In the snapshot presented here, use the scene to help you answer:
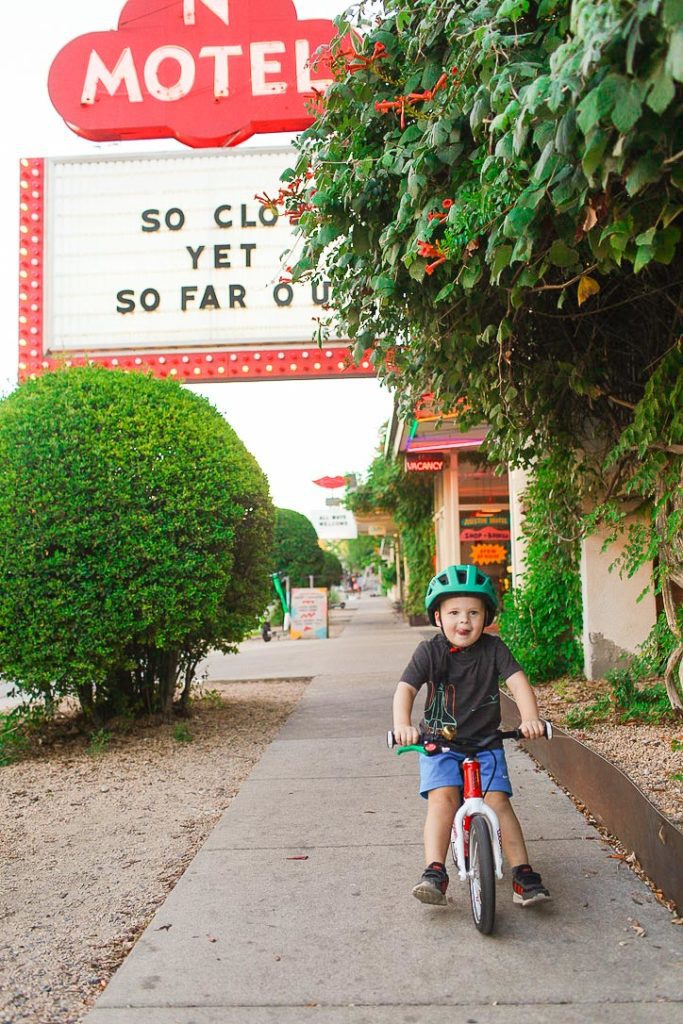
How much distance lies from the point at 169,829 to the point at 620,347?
14.1 feet

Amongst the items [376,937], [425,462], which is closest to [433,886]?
[376,937]

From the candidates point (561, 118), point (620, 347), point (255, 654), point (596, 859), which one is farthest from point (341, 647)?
point (561, 118)

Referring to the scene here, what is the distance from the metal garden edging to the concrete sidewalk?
110mm

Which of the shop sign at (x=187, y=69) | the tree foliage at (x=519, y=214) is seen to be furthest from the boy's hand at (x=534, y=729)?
the shop sign at (x=187, y=69)

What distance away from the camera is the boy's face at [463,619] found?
4156mm

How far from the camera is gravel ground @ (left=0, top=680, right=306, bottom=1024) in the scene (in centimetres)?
365

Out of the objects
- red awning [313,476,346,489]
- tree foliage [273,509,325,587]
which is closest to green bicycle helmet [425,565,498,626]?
red awning [313,476,346,489]

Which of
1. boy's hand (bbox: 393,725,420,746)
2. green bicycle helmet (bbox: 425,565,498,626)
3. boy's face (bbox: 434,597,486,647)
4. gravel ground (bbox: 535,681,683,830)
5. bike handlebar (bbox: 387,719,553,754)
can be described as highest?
green bicycle helmet (bbox: 425,565,498,626)

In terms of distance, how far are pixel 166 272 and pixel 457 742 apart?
8.56 metres

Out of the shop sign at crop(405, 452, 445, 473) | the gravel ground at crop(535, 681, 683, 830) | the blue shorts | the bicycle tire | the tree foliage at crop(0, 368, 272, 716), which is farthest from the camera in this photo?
the shop sign at crop(405, 452, 445, 473)

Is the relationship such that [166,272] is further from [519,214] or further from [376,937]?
[376,937]

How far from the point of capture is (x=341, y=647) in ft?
65.4

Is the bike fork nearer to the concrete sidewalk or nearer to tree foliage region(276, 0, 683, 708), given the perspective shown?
the concrete sidewalk

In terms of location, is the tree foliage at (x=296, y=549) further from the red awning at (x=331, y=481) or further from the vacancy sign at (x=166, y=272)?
the vacancy sign at (x=166, y=272)
